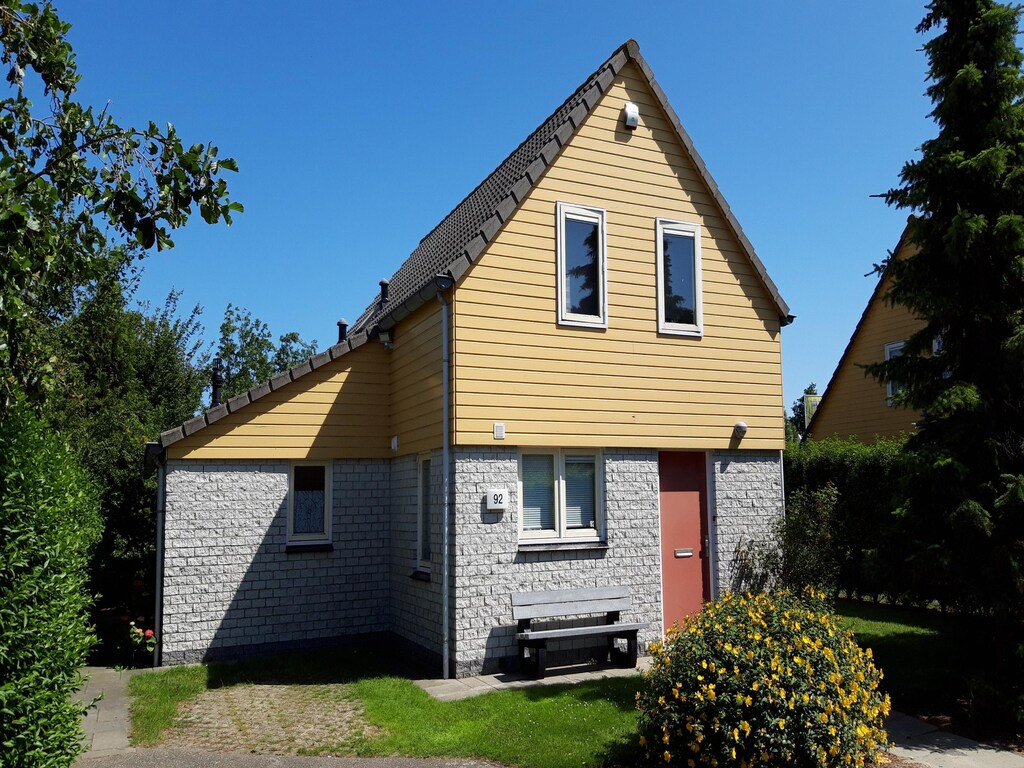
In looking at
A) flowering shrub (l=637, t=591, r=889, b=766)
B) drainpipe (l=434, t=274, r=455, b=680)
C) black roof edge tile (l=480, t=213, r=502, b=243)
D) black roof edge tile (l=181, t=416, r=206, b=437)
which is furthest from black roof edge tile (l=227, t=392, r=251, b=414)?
flowering shrub (l=637, t=591, r=889, b=766)

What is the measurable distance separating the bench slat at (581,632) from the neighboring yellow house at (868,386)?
13.2 metres

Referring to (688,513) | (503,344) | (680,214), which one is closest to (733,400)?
(688,513)

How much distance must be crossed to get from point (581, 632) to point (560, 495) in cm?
199

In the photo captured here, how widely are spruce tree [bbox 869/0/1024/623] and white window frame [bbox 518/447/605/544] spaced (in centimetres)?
422

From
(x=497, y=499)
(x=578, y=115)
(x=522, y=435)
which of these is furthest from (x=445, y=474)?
(x=578, y=115)

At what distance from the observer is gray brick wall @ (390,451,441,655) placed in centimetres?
1145

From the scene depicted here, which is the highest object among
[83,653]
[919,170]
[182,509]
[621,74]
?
[621,74]

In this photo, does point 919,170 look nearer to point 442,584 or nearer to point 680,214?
point 680,214

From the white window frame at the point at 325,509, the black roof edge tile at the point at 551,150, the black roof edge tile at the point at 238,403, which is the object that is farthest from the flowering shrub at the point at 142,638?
the black roof edge tile at the point at 551,150

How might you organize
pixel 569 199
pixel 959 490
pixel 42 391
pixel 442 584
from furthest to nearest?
pixel 569 199 < pixel 442 584 < pixel 959 490 < pixel 42 391

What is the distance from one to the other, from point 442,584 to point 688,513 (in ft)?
13.8

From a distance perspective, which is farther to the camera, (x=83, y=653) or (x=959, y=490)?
(x=959, y=490)

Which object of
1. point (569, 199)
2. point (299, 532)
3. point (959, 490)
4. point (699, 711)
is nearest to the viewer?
point (699, 711)

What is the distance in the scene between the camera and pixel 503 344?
11492 millimetres
